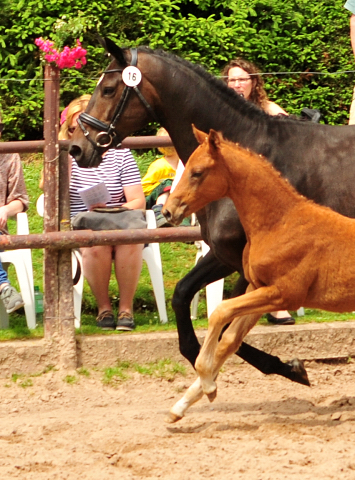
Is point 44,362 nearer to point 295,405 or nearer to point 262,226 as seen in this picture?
point 295,405

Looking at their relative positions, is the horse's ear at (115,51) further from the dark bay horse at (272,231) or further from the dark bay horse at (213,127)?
the dark bay horse at (272,231)

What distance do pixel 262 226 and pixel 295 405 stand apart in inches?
52.3

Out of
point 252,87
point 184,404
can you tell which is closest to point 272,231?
point 184,404

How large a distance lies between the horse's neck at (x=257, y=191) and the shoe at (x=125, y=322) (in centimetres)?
195

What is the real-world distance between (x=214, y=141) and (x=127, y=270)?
2.10m

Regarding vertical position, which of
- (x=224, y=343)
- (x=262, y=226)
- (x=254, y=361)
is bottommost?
(x=254, y=361)

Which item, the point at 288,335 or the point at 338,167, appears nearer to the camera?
the point at 338,167

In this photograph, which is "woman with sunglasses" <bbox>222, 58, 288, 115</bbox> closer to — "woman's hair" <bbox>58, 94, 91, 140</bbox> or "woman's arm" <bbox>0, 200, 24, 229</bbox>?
"woman's hair" <bbox>58, 94, 91, 140</bbox>

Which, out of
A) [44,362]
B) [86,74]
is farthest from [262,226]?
[86,74]

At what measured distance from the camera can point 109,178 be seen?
6.39 meters

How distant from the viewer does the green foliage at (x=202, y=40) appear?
30.1ft

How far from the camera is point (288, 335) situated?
19.8ft

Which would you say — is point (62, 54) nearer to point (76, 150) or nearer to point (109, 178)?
point (76, 150)

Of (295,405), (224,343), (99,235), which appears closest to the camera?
(224,343)
